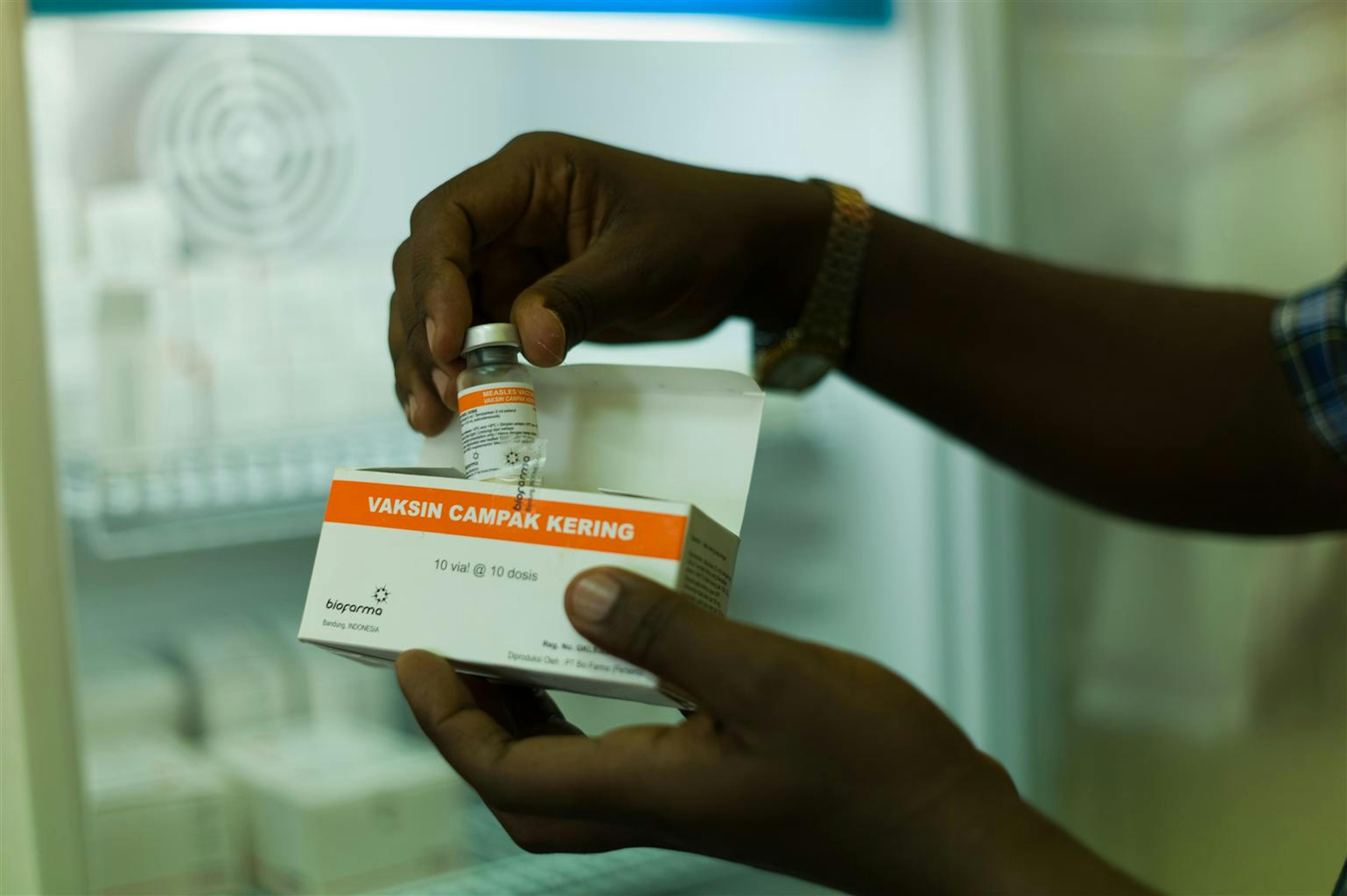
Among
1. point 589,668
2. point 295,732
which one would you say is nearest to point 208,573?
point 295,732

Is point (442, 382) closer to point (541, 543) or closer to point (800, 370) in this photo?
point (541, 543)

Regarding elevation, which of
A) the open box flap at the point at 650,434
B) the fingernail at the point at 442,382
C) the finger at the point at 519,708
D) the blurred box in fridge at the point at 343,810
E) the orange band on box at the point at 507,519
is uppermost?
the fingernail at the point at 442,382

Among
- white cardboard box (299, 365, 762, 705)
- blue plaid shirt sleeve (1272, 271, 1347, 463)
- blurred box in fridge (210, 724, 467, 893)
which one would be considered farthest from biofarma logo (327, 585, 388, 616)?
blue plaid shirt sleeve (1272, 271, 1347, 463)

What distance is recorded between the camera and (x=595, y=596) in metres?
0.48

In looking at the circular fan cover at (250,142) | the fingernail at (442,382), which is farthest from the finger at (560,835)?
the circular fan cover at (250,142)

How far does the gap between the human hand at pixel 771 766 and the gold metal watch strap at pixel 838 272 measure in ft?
1.43

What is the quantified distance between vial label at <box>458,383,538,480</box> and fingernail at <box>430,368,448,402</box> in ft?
0.16

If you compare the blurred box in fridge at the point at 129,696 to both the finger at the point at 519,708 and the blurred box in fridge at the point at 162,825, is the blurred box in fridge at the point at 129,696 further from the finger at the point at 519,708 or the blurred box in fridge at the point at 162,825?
the finger at the point at 519,708

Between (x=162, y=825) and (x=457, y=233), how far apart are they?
0.60m

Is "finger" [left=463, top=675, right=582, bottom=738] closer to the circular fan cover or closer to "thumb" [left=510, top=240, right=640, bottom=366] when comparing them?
"thumb" [left=510, top=240, right=640, bottom=366]

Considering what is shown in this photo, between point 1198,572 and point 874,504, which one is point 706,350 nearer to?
point 874,504

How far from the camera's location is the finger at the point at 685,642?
47 cm

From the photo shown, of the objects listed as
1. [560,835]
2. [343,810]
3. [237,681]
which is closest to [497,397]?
[560,835]

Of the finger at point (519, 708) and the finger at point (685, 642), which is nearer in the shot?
the finger at point (685, 642)
